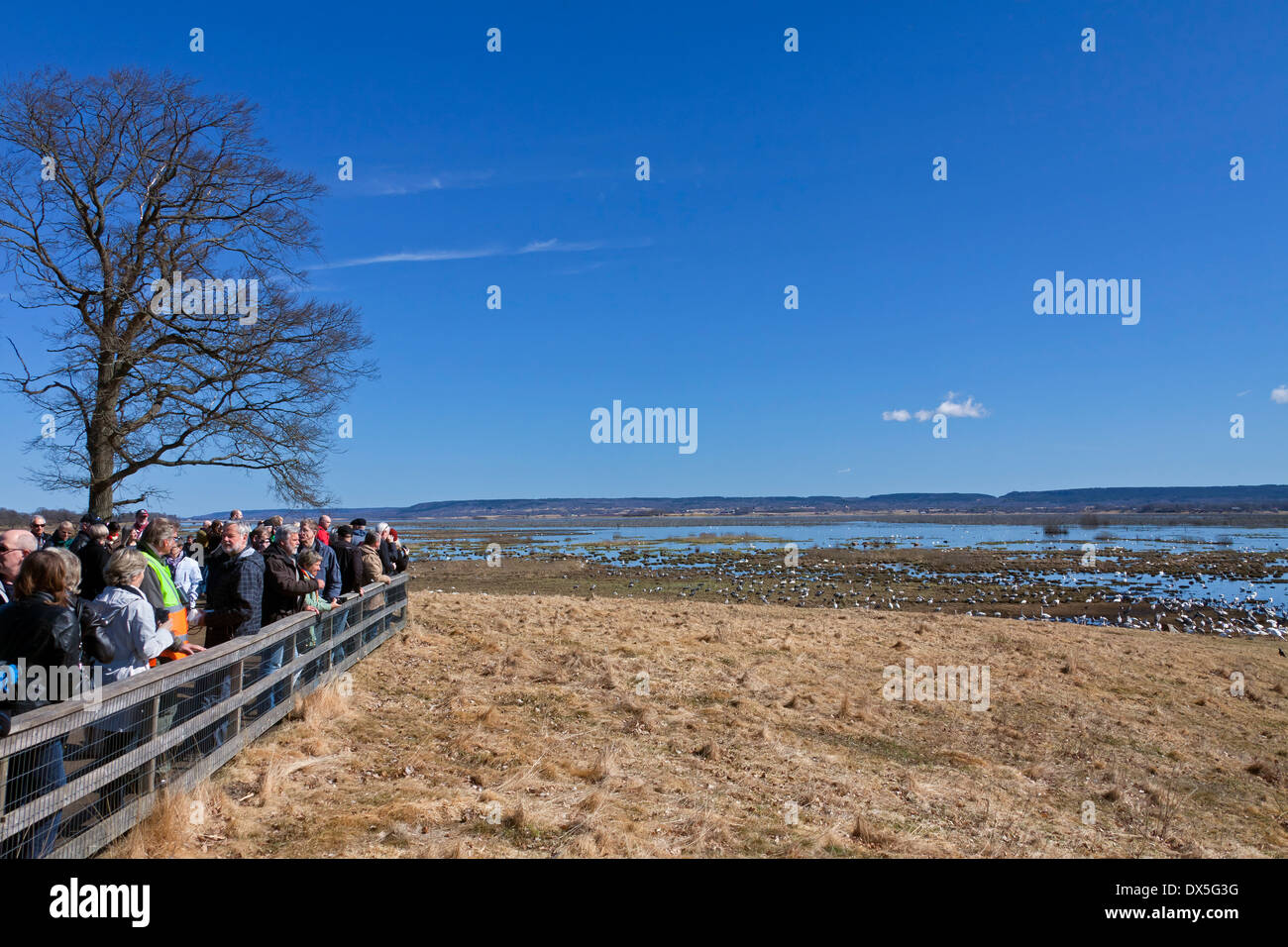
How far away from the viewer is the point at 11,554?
18.5 feet

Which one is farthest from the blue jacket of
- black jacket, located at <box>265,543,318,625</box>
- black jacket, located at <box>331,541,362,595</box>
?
black jacket, located at <box>265,543,318,625</box>

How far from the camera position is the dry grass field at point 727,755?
5.93 m

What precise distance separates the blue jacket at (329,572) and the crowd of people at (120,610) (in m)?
0.01

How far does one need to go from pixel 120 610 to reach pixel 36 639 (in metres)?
0.92

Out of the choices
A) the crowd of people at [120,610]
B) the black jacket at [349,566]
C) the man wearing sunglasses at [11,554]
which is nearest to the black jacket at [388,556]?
the black jacket at [349,566]

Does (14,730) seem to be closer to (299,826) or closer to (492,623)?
(299,826)

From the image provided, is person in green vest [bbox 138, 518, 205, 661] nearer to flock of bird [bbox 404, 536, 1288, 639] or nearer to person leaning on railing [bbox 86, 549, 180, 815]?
person leaning on railing [bbox 86, 549, 180, 815]

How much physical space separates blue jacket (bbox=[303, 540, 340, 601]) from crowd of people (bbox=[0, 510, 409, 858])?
13mm

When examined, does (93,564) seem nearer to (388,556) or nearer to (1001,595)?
(388,556)

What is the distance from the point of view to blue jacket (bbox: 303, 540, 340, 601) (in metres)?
9.88

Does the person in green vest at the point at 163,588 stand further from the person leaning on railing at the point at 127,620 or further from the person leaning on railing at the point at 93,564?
the person leaning on railing at the point at 93,564
